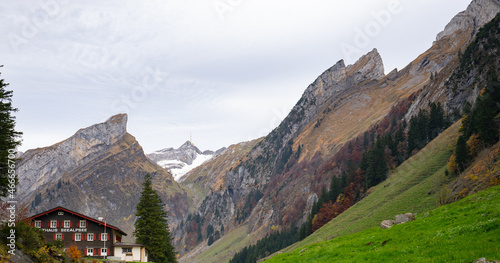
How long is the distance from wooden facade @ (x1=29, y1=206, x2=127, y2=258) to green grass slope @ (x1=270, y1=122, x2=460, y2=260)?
44432 millimetres

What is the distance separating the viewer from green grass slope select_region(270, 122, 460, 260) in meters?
65.8

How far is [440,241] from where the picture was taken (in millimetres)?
21984

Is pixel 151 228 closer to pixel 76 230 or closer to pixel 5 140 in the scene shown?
pixel 76 230

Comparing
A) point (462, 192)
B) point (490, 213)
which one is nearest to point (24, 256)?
point (490, 213)

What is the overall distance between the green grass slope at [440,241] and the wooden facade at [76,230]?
43.1 meters

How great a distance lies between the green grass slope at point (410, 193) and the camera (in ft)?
216

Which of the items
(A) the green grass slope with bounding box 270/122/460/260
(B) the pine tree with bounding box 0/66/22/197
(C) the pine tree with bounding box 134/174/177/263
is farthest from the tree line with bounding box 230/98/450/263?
(B) the pine tree with bounding box 0/66/22/197

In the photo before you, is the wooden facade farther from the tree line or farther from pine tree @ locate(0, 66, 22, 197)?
the tree line

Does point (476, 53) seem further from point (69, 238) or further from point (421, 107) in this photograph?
point (69, 238)

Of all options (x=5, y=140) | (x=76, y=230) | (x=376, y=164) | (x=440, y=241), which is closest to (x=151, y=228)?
(x=76, y=230)

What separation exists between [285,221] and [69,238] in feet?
473

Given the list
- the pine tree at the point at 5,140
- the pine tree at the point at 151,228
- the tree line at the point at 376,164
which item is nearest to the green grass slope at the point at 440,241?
the pine tree at the point at 5,140

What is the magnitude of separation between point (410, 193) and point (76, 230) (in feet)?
213

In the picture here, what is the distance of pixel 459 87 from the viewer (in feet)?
404
